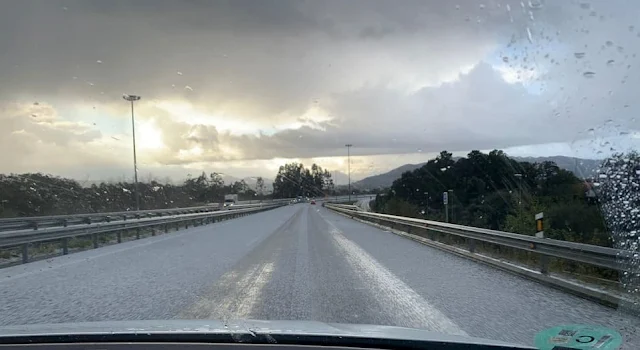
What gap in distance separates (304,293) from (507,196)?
1432cm

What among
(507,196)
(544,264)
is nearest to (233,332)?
(544,264)

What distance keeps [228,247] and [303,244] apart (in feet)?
8.73

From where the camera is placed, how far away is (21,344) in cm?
383

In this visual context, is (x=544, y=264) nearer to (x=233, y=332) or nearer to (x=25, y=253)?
(x=233, y=332)

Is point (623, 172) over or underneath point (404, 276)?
over

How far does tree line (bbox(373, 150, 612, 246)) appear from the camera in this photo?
1356 cm

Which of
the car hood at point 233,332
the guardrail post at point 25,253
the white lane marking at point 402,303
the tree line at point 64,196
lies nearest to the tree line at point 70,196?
the tree line at point 64,196

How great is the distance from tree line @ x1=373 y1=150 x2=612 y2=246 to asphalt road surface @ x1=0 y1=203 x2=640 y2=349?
2.83 m

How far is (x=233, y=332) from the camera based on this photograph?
4066 mm

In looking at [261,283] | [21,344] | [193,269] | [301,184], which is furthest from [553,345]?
[301,184]

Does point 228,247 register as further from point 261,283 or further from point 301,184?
point 301,184

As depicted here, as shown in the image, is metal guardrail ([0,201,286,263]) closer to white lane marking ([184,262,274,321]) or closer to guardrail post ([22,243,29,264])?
guardrail post ([22,243,29,264])

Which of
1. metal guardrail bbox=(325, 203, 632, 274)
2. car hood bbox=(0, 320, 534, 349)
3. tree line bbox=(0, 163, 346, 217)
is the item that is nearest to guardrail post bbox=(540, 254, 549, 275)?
metal guardrail bbox=(325, 203, 632, 274)

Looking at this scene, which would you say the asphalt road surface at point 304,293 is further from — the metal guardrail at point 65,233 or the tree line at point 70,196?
the tree line at point 70,196
